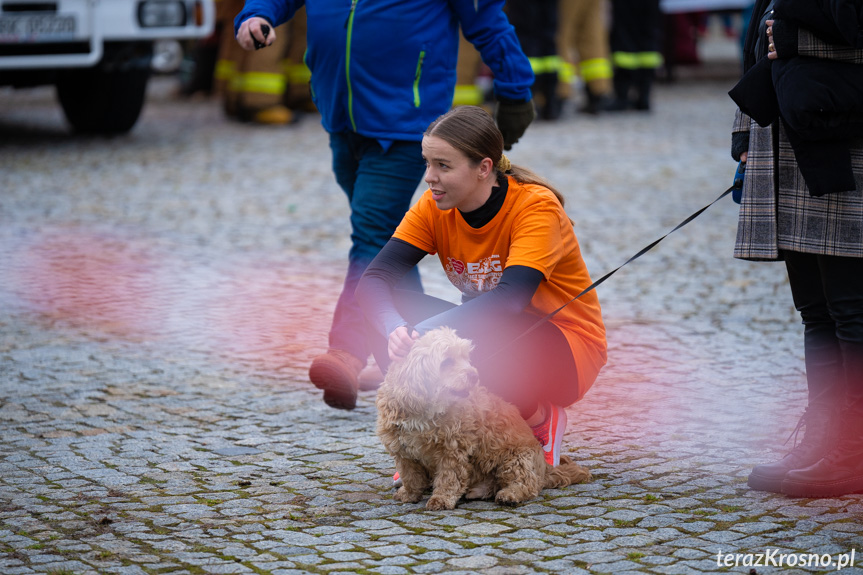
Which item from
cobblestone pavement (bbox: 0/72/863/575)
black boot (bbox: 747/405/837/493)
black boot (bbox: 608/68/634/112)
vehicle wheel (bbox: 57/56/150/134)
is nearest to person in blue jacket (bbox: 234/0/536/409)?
cobblestone pavement (bbox: 0/72/863/575)

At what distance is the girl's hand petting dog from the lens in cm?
337

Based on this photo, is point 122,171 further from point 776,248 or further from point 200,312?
point 776,248

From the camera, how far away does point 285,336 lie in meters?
5.75

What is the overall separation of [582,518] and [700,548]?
15.0 inches

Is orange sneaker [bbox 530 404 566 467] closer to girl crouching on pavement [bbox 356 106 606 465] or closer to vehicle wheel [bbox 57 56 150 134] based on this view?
girl crouching on pavement [bbox 356 106 606 465]

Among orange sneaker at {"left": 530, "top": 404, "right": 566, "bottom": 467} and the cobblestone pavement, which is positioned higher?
orange sneaker at {"left": 530, "top": 404, "right": 566, "bottom": 467}

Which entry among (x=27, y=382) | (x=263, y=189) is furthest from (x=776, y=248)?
(x=263, y=189)

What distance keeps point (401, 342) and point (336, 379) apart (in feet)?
3.57

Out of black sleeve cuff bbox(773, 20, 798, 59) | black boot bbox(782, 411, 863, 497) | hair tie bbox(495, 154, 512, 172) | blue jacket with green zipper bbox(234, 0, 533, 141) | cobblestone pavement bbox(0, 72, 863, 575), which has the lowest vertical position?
cobblestone pavement bbox(0, 72, 863, 575)

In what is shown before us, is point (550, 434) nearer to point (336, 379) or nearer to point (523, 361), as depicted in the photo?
point (523, 361)

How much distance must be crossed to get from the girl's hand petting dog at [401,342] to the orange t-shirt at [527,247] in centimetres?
38

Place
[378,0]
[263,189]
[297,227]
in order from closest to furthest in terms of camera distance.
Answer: [378,0]
[297,227]
[263,189]

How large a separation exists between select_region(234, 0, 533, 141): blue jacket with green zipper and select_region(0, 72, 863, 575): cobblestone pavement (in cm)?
117

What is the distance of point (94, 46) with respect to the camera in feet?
33.7
